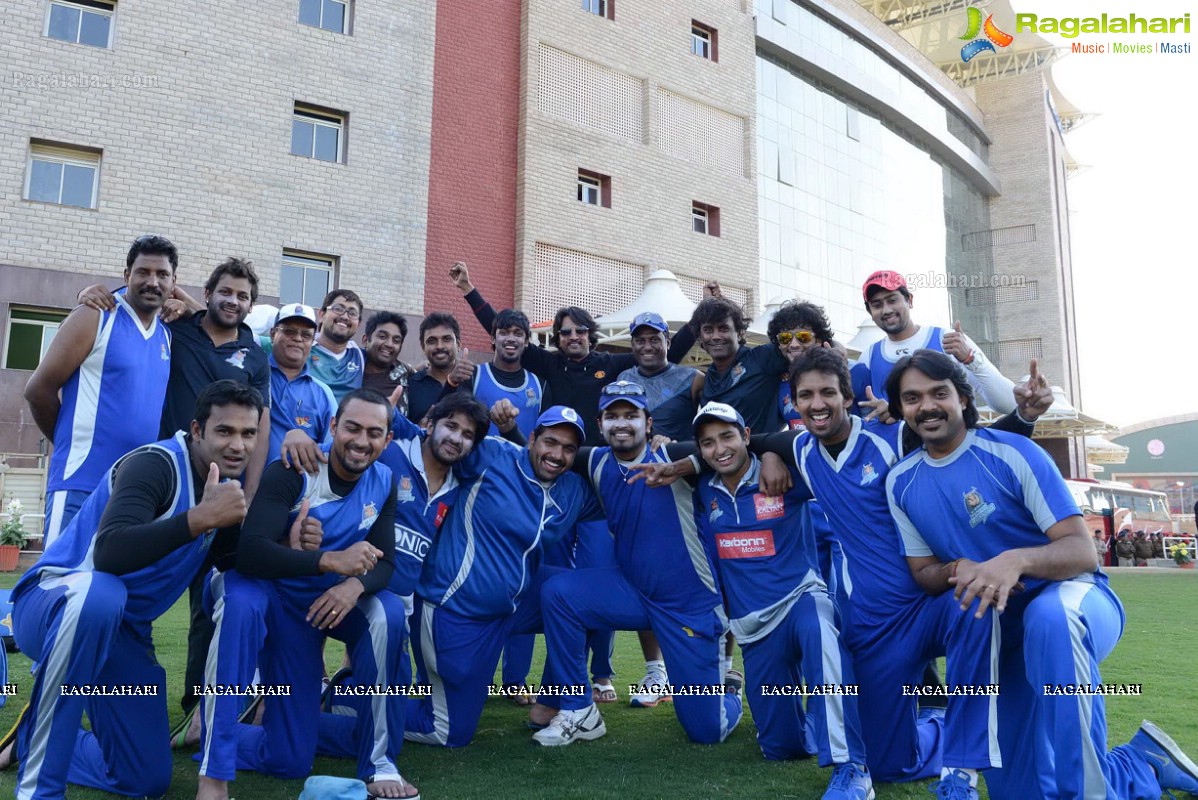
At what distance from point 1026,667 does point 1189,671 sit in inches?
180

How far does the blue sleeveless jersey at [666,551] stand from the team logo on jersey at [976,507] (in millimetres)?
1655

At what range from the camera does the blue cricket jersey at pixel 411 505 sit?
460cm

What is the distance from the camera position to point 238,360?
4.82m

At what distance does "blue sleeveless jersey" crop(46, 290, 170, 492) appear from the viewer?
168 inches

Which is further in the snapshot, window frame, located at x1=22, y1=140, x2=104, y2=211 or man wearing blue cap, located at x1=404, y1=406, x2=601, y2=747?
window frame, located at x1=22, y1=140, x2=104, y2=211

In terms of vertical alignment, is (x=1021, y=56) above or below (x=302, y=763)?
above

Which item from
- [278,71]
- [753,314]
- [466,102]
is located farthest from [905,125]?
[278,71]

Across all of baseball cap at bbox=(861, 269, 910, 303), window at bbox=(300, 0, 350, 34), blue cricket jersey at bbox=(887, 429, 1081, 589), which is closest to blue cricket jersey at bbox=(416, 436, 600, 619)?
blue cricket jersey at bbox=(887, 429, 1081, 589)

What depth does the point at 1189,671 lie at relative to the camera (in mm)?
6613

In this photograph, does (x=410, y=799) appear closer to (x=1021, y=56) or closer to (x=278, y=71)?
(x=278, y=71)

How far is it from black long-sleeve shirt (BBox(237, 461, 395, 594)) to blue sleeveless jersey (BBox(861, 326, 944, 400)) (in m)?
3.25

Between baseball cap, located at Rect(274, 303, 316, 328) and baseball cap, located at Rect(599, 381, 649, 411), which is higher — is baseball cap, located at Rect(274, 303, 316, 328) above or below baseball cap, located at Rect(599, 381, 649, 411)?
above

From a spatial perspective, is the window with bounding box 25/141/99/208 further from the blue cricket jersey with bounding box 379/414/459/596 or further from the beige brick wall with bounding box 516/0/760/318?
the blue cricket jersey with bounding box 379/414/459/596

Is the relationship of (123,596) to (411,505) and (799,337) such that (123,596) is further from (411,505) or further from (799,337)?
(799,337)
